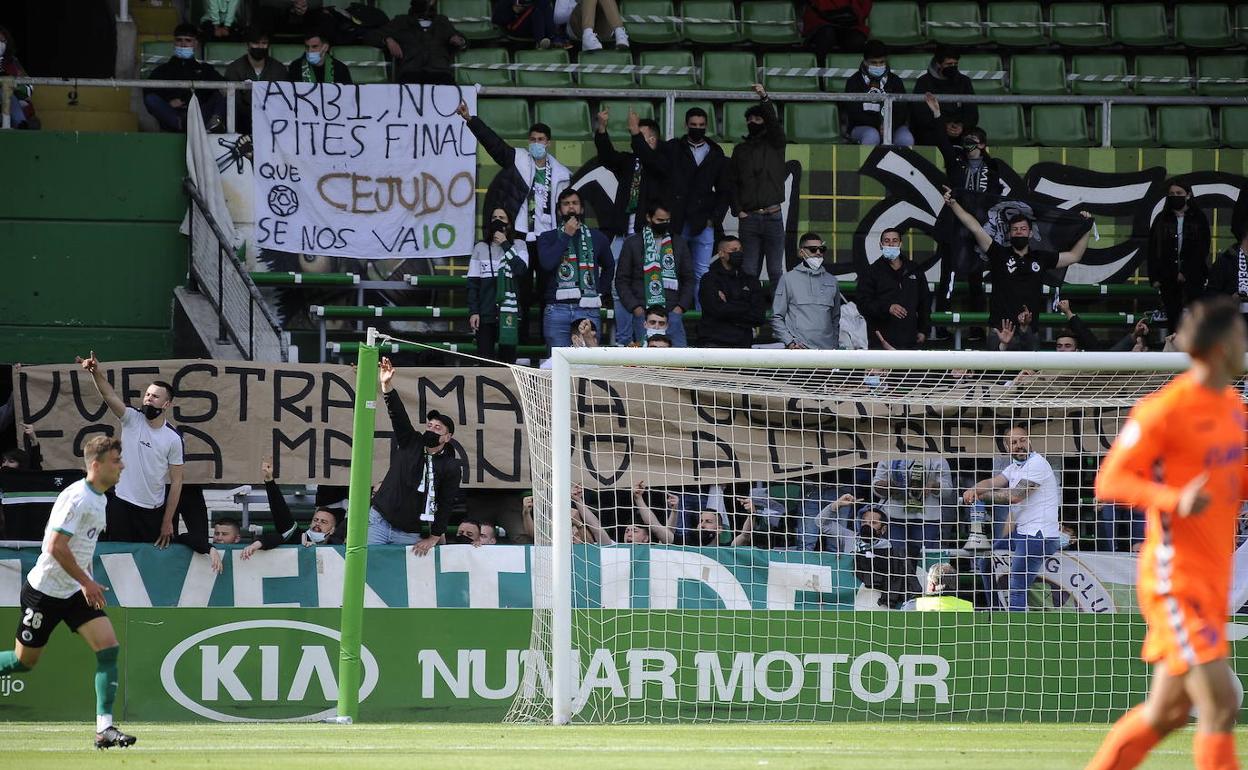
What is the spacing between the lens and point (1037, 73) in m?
17.9

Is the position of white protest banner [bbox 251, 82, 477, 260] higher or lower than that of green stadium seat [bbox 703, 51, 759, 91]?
lower

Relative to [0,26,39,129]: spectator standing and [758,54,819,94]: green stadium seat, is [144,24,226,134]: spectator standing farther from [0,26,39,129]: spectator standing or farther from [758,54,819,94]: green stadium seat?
[758,54,819,94]: green stadium seat

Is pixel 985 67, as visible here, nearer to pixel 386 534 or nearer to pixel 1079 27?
pixel 1079 27

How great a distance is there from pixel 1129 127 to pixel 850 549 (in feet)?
27.5

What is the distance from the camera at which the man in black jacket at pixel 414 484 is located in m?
11.6

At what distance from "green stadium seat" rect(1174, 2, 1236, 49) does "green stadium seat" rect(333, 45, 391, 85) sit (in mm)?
9804

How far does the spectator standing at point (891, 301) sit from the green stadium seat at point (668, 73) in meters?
4.25

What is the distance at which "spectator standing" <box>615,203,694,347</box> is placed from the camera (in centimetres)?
1378

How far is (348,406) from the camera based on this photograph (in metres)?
12.7

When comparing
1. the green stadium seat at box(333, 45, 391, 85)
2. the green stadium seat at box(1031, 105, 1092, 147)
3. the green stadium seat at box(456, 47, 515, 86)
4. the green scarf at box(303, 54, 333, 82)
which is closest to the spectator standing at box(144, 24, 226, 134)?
the green scarf at box(303, 54, 333, 82)

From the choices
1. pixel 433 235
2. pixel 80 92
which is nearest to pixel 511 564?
pixel 433 235

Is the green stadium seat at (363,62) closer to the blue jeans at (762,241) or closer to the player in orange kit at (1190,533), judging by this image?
the blue jeans at (762,241)

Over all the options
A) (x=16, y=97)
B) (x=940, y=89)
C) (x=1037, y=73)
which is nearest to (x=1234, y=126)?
(x=1037, y=73)

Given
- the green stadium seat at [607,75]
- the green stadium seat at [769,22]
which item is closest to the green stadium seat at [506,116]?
the green stadium seat at [607,75]
